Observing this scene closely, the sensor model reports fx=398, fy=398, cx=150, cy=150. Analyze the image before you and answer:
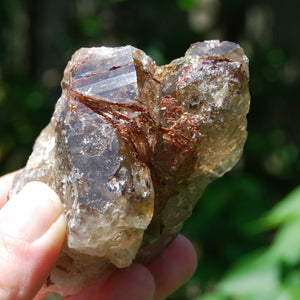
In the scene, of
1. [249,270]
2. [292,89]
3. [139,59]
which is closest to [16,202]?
[139,59]

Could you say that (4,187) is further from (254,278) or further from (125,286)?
(254,278)

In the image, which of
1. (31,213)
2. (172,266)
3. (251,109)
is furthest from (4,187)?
(251,109)

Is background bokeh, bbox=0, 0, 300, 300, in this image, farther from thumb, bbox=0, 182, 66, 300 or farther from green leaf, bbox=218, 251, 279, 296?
thumb, bbox=0, 182, 66, 300

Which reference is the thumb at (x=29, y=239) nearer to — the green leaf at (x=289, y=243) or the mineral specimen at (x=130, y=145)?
the mineral specimen at (x=130, y=145)

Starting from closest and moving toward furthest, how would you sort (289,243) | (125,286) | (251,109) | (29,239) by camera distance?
(29,239) < (125,286) < (289,243) < (251,109)

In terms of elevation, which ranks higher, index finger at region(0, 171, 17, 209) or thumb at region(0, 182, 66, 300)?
thumb at region(0, 182, 66, 300)

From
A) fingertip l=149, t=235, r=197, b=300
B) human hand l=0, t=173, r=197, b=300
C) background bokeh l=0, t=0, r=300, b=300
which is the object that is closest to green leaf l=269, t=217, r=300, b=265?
background bokeh l=0, t=0, r=300, b=300

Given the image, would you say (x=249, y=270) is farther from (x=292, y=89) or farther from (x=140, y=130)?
(x=292, y=89)
